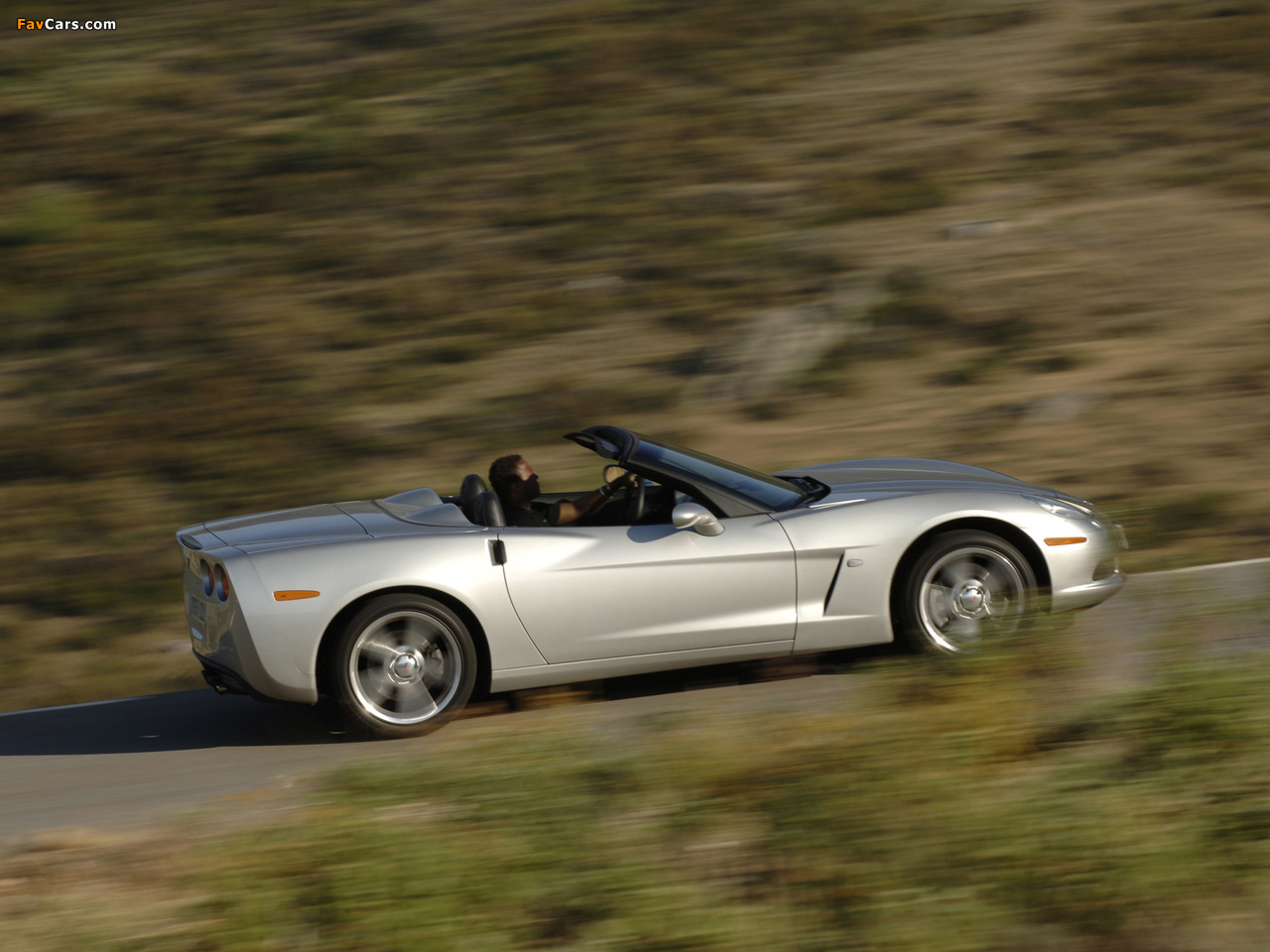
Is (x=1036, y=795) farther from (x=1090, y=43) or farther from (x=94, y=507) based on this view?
(x=1090, y=43)

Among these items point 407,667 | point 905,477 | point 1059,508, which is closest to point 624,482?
point 407,667

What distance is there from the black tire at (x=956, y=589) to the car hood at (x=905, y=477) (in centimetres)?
35

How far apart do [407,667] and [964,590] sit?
2.53 meters

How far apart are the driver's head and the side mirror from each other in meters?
0.73

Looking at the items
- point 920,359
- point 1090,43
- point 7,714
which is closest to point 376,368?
point 920,359

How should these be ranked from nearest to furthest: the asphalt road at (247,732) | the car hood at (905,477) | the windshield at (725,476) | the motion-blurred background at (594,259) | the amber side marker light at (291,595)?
the asphalt road at (247,732)
the amber side marker light at (291,595)
the windshield at (725,476)
the car hood at (905,477)
the motion-blurred background at (594,259)

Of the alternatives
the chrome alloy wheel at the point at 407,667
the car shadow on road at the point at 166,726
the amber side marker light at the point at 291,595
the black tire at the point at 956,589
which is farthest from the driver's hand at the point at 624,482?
the car shadow on road at the point at 166,726

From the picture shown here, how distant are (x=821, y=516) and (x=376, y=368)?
26.0 feet

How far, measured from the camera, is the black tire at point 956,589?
6160 mm

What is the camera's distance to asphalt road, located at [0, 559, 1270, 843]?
208 inches

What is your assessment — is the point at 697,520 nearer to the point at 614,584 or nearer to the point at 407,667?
the point at 614,584

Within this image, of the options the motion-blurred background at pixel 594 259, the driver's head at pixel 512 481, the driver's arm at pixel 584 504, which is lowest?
the driver's arm at pixel 584 504

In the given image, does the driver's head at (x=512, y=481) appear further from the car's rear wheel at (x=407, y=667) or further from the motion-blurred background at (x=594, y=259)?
the motion-blurred background at (x=594, y=259)

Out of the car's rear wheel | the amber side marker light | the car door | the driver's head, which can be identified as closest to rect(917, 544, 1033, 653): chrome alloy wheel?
the car door
